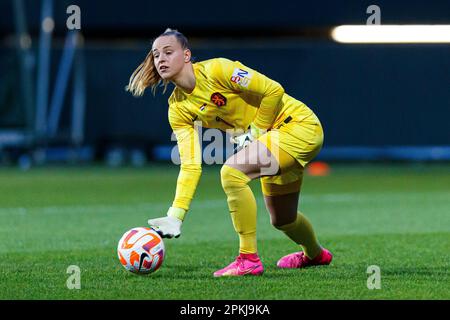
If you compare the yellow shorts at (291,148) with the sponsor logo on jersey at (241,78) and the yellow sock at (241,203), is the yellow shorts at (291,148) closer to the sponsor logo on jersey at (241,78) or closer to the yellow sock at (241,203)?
the yellow sock at (241,203)

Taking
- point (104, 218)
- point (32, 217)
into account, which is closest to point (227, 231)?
point (104, 218)

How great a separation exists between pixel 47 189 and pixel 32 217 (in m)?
4.77

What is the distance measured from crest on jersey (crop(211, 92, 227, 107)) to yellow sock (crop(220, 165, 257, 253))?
470mm

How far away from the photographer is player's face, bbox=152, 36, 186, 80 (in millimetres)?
6512

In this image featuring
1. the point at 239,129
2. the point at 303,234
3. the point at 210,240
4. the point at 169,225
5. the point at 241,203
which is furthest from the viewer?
the point at 210,240

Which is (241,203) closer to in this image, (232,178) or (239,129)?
(232,178)

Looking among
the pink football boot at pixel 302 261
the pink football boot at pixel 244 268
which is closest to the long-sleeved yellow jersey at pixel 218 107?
the pink football boot at pixel 244 268

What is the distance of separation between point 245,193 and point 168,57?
3.63 feet

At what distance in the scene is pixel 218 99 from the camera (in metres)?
6.63

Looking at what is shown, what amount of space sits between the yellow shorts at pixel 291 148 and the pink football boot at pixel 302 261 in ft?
2.05

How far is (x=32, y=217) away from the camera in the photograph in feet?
37.8

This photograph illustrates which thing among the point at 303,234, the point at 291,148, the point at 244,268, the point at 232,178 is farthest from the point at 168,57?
the point at 303,234

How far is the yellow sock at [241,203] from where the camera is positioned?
6.42m

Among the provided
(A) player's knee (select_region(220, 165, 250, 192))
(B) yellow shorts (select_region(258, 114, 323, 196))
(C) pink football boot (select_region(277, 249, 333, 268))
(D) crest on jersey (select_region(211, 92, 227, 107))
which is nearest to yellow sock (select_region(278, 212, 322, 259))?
(C) pink football boot (select_region(277, 249, 333, 268))
